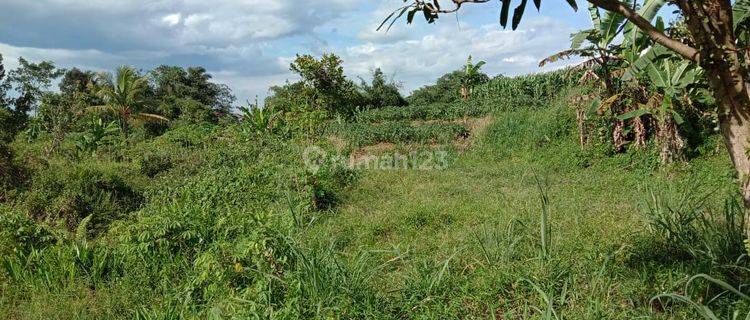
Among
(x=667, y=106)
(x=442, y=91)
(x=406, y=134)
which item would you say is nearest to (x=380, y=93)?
(x=442, y=91)

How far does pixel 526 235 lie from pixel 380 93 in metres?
16.5

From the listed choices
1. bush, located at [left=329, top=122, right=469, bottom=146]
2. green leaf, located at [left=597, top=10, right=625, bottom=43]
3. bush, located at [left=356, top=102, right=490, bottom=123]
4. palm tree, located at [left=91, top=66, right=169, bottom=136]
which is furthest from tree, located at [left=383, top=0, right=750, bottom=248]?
palm tree, located at [left=91, top=66, right=169, bottom=136]

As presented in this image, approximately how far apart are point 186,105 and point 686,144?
19.3m

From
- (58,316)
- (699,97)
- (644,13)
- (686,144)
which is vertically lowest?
(58,316)

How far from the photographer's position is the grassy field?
113 inches

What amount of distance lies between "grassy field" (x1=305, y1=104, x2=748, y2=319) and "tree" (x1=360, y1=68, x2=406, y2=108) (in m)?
9.84

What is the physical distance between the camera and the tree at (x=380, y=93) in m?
19.5

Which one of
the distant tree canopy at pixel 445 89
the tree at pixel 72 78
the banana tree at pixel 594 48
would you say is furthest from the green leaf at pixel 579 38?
the tree at pixel 72 78

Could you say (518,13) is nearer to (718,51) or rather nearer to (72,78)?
(718,51)

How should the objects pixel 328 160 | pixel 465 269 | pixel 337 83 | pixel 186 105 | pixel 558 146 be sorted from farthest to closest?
pixel 186 105 < pixel 337 83 < pixel 558 146 < pixel 328 160 < pixel 465 269

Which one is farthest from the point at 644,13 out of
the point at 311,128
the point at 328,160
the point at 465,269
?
the point at 311,128

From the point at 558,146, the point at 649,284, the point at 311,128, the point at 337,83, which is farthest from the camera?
the point at 337,83

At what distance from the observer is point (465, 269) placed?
3426 millimetres

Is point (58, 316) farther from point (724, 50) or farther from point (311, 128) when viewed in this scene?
point (311, 128)
